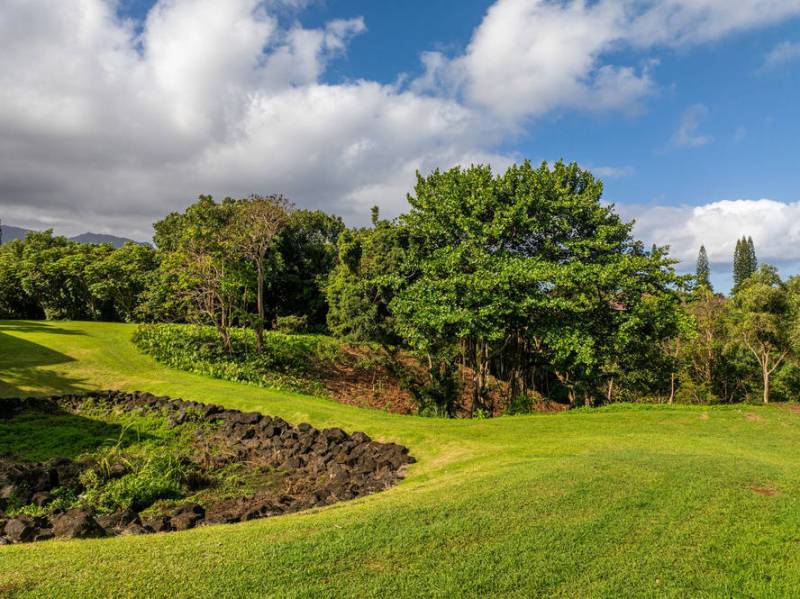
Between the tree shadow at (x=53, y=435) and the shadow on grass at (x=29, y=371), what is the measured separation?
5.64ft

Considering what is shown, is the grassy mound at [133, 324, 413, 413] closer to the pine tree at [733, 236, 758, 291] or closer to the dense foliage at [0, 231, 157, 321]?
the dense foliage at [0, 231, 157, 321]

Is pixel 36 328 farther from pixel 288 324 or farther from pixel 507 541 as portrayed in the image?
pixel 507 541

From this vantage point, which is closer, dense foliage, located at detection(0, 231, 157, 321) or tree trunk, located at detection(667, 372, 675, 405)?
tree trunk, located at detection(667, 372, 675, 405)

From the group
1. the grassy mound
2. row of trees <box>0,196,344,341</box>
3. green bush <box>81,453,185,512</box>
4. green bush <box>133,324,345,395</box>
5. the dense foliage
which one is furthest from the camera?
the dense foliage

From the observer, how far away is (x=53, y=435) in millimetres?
15102

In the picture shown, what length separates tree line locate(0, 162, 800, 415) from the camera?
62.6 ft

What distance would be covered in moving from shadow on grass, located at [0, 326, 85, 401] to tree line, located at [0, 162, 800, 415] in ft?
19.1

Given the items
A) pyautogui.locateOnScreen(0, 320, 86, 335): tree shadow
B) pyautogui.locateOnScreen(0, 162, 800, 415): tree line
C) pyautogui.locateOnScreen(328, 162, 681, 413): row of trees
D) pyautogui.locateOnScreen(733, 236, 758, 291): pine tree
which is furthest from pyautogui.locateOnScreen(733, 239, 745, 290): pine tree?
pyautogui.locateOnScreen(0, 320, 86, 335): tree shadow

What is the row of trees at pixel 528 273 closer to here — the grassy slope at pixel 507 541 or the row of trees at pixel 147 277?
the grassy slope at pixel 507 541

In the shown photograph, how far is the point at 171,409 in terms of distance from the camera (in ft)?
56.3

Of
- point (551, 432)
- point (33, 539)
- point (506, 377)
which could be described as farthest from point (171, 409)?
point (506, 377)

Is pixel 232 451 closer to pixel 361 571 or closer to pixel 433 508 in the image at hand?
pixel 433 508

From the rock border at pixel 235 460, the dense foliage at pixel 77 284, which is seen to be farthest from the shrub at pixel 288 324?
the rock border at pixel 235 460

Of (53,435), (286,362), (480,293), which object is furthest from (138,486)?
(286,362)
